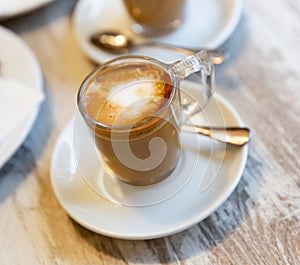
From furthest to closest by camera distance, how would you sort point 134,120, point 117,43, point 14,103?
point 117,43, point 14,103, point 134,120

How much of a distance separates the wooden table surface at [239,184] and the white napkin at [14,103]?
0.04m

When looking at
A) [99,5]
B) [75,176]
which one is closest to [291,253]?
[75,176]

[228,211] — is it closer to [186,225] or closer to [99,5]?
[186,225]

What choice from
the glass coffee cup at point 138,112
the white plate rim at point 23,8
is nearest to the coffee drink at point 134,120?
the glass coffee cup at point 138,112

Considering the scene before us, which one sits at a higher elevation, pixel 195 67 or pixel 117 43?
pixel 195 67

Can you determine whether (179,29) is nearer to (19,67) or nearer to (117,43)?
(117,43)

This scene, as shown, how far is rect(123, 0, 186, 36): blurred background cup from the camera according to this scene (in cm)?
96

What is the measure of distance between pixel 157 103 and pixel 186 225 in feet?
0.49

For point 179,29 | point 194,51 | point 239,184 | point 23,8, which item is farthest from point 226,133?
point 23,8

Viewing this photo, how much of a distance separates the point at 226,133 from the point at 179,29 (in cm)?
31

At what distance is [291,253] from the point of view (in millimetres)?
655

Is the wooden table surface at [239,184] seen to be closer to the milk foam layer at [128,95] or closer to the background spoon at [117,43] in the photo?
the background spoon at [117,43]

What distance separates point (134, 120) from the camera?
669mm

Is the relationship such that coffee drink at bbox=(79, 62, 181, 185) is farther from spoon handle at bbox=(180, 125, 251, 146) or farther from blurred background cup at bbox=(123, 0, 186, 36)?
blurred background cup at bbox=(123, 0, 186, 36)
